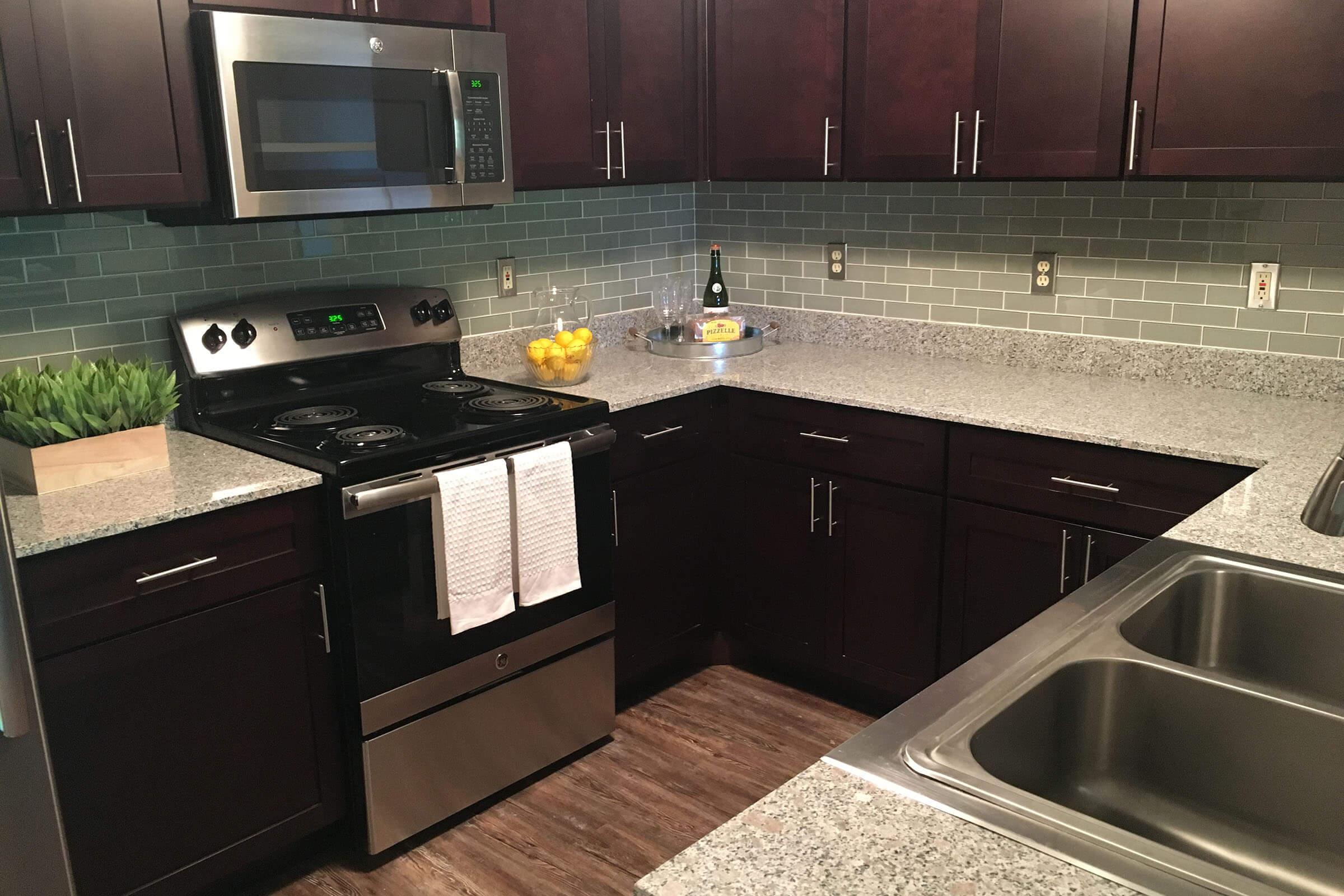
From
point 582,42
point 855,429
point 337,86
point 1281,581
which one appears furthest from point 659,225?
point 1281,581

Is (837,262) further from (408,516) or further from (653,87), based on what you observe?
(408,516)

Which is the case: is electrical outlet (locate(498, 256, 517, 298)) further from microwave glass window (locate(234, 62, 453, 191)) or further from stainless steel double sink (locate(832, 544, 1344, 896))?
stainless steel double sink (locate(832, 544, 1344, 896))

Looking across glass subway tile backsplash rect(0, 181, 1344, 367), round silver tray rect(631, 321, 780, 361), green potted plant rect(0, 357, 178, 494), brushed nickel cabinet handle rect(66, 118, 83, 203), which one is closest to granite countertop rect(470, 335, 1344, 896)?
round silver tray rect(631, 321, 780, 361)

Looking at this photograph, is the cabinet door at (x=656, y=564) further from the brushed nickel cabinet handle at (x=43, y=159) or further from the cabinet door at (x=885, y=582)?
the brushed nickel cabinet handle at (x=43, y=159)

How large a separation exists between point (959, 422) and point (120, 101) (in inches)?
76.3

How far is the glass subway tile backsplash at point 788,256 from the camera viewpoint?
2.51m

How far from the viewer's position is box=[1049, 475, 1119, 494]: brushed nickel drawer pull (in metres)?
2.49

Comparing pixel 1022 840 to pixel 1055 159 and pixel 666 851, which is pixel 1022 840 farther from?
pixel 1055 159

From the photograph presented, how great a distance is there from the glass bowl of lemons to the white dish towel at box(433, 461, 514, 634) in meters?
0.60

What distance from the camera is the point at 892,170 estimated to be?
119 inches

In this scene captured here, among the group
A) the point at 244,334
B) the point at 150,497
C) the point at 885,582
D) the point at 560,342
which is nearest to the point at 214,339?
the point at 244,334

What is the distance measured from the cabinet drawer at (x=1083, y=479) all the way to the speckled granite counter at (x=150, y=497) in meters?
1.52

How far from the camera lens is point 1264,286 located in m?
2.77

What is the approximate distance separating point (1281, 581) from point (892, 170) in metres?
1.78
